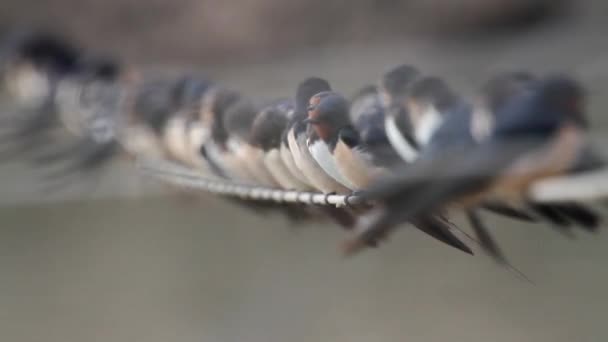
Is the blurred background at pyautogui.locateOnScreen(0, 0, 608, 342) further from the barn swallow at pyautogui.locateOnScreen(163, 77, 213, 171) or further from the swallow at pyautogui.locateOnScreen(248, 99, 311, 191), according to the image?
the swallow at pyautogui.locateOnScreen(248, 99, 311, 191)

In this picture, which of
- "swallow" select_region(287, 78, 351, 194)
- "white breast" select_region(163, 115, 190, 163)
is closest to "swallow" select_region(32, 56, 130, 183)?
"white breast" select_region(163, 115, 190, 163)

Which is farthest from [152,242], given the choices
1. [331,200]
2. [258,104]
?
[331,200]

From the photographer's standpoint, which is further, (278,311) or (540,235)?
(278,311)

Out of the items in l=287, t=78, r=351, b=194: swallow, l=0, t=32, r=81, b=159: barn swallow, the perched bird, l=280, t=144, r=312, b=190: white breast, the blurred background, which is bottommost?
the blurred background

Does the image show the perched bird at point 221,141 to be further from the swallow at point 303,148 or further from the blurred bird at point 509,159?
the blurred bird at point 509,159

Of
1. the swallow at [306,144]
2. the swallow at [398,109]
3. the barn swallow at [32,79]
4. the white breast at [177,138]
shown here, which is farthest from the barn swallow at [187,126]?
the barn swallow at [32,79]

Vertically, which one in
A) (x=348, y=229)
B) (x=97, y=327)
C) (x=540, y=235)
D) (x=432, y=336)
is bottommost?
(x=97, y=327)

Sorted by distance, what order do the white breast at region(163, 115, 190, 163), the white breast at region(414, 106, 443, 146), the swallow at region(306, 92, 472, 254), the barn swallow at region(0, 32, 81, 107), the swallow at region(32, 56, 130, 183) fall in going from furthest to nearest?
the barn swallow at region(0, 32, 81, 107) < the swallow at region(32, 56, 130, 183) < the white breast at region(163, 115, 190, 163) < the swallow at region(306, 92, 472, 254) < the white breast at region(414, 106, 443, 146)

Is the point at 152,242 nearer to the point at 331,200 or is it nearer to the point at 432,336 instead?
the point at 432,336
